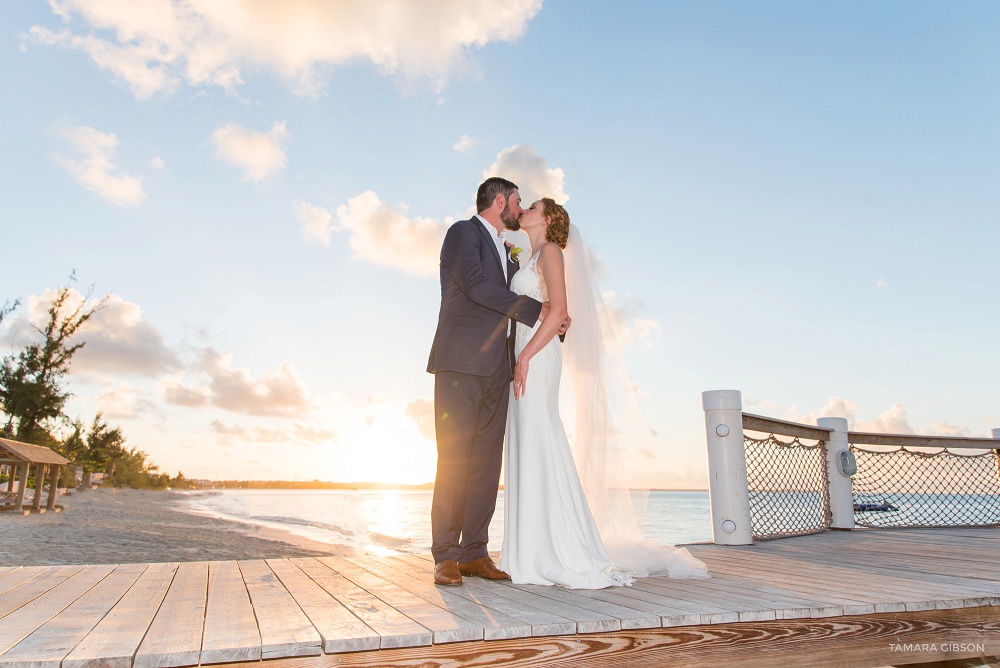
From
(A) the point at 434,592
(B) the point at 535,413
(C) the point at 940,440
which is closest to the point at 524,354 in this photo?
(B) the point at 535,413

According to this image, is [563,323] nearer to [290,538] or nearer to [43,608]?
[43,608]

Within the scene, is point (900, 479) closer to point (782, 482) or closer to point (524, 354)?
point (782, 482)

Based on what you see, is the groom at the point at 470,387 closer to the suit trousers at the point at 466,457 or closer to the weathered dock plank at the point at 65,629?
the suit trousers at the point at 466,457

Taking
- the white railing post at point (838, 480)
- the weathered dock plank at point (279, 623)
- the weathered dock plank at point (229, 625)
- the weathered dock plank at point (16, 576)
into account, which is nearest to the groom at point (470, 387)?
the weathered dock plank at point (279, 623)

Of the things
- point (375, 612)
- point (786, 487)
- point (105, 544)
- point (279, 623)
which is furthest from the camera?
point (105, 544)

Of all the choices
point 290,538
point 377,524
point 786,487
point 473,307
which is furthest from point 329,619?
point 377,524

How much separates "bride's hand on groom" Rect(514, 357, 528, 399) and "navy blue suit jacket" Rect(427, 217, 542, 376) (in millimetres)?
98

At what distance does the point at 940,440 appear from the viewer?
700 cm

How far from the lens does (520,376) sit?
Answer: 350cm

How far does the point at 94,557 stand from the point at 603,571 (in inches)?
390

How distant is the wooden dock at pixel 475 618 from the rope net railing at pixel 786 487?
196cm

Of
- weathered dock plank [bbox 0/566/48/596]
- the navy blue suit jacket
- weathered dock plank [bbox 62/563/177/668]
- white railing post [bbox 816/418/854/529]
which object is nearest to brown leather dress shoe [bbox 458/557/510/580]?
the navy blue suit jacket

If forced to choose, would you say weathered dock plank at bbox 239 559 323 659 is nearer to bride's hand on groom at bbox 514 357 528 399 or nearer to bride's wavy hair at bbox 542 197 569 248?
Result: bride's hand on groom at bbox 514 357 528 399

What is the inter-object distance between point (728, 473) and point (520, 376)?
2572 mm
